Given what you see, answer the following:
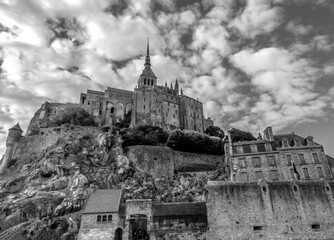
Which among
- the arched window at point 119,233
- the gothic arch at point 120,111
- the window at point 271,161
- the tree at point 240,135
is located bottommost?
the arched window at point 119,233

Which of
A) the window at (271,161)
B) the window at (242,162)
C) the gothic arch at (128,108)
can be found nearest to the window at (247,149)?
the window at (242,162)

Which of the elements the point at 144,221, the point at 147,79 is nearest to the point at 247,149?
the point at 144,221

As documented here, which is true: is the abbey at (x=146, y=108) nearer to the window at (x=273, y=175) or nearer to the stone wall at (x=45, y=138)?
the stone wall at (x=45, y=138)

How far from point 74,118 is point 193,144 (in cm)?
3660

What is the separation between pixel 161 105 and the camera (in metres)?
74.6

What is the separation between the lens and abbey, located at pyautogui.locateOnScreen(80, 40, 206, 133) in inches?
2820

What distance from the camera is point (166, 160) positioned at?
47812 millimetres

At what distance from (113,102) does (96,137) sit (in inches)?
976

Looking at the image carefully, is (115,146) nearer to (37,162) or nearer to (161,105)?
(37,162)

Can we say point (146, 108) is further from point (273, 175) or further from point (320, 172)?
point (320, 172)

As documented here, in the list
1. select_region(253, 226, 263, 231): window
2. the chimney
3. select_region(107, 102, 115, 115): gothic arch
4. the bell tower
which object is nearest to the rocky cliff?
select_region(253, 226, 263, 231): window

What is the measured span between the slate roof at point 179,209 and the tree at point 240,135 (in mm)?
37197

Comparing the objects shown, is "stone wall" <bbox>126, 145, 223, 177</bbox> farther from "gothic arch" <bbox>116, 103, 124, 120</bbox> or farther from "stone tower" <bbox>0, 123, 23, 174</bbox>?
"stone tower" <bbox>0, 123, 23, 174</bbox>

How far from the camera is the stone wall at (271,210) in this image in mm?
21484
